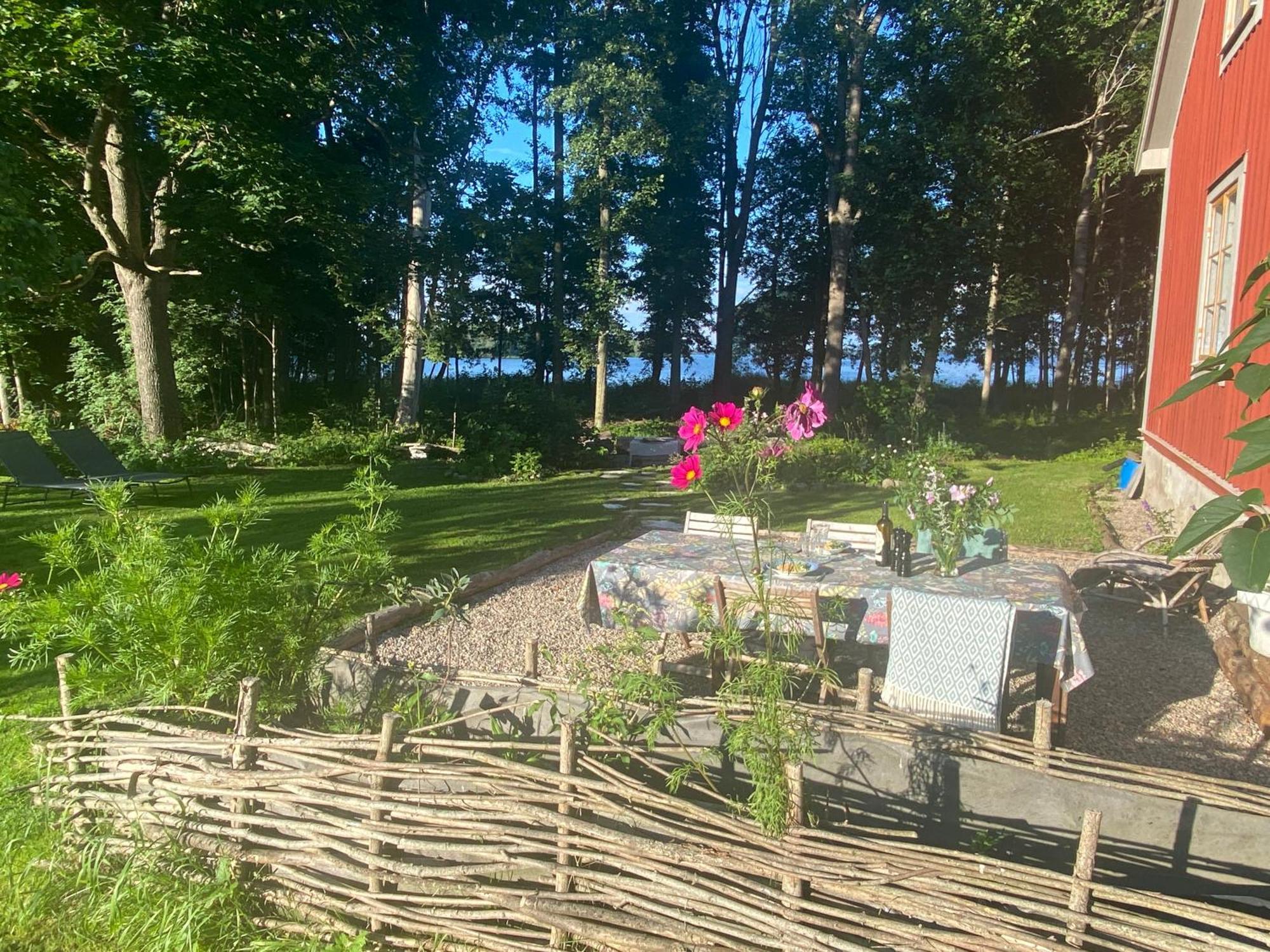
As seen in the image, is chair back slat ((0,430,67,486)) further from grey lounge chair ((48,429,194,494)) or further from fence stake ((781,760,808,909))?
fence stake ((781,760,808,909))

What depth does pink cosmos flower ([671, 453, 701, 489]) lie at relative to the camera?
2.54 m

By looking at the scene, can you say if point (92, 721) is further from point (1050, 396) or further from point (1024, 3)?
point (1050, 396)

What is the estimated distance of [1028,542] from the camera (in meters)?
8.00

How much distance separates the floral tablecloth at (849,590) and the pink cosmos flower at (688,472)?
97 centimetres

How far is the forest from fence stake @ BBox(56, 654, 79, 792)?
5822mm

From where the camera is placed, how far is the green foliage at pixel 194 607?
8.83 feet

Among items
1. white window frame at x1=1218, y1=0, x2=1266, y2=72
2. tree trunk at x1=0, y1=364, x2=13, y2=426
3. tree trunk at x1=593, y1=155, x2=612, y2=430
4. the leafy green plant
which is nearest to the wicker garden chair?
white window frame at x1=1218, y1=0, x2=1266, y2=72

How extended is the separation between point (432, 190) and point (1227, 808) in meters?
16.8

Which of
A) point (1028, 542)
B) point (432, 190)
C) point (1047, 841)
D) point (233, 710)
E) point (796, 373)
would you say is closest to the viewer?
point (1047, 841)

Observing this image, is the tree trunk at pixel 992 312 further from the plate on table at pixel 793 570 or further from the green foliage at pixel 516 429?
the plate on table at pixel 793 570

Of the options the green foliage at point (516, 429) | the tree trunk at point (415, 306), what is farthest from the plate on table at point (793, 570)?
the tree trunk at point (415, 306)

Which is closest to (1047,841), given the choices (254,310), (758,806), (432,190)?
(758,806)

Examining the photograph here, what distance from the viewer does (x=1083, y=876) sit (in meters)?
1.81

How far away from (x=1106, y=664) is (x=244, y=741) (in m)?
4.77
